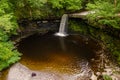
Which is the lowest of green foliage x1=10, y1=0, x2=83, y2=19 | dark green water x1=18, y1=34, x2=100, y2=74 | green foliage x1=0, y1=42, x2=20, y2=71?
dark green water x1=18, y1=34, x2=100, y2=74

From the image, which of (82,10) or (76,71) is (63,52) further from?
(82,10)

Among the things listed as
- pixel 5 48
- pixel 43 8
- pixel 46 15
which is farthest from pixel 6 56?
pixel 43 8

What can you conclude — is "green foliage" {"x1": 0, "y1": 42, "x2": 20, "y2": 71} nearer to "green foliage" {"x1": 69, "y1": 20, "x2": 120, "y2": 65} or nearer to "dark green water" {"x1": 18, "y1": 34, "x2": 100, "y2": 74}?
"dark green water" {"x1": 18, "y1": 34, "x2": 100, "y2": 74}

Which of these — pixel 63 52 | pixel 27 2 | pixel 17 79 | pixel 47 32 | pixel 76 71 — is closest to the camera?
pixel 17 79

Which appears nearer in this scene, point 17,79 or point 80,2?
point 17,79

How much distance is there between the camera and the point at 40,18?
2792cm

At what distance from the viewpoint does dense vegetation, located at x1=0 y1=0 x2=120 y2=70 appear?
20344 millimetres

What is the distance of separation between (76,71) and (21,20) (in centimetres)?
1200

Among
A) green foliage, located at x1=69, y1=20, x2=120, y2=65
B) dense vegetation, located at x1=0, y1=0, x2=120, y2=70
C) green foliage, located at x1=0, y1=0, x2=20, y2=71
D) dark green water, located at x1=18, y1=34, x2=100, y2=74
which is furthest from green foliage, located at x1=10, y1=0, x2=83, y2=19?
green foliage, located at x1=0, y1=0, x2=20, y2=71

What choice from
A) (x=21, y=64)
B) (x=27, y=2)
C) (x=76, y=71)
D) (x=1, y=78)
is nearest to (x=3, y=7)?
(x=27, y=2)

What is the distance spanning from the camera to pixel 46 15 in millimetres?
28000

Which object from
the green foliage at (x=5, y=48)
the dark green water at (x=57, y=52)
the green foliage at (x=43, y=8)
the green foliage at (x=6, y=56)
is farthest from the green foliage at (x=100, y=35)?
the green foliage at (x=6, y=56)

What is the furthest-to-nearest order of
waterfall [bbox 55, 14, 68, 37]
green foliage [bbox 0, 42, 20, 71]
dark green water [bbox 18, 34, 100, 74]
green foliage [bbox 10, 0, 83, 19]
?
waterfall [bbox 55, 14, 68, 37] → green foliage [bbox 10, 0, 83, 19] → dark green water [bbox 18, 34, 100, 74] → green foliage [bbox 0, 42, 20, 71]

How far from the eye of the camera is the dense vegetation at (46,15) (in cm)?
2034
